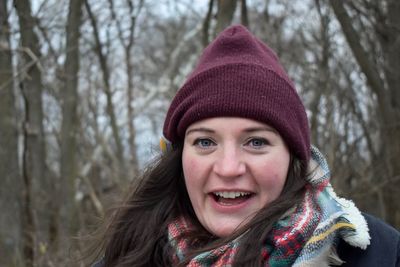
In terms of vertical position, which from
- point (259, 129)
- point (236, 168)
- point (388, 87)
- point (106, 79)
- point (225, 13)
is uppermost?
point (225, 13)

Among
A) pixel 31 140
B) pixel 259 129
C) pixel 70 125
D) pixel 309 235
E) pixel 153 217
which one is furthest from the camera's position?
pixel 31 140

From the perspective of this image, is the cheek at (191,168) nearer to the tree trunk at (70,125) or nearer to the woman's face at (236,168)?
the woman's face at (236,168)

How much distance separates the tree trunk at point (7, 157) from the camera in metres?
5.14

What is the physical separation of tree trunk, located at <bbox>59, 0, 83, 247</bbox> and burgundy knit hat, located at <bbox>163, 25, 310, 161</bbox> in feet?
11.6

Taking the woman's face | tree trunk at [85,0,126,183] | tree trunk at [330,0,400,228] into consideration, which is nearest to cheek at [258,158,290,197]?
the woman's face

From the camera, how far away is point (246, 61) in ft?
6.89

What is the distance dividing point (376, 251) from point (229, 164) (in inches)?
22.1

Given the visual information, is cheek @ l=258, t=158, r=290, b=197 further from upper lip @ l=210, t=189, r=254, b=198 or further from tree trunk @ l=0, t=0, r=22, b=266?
tree trunk @ l=0, t=0, r=22, b=266

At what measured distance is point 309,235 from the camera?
1.92 meters

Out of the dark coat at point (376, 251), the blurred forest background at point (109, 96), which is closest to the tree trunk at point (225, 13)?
the blurred forest background at point (109, 96)

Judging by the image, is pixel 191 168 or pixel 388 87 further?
pixel 388 87

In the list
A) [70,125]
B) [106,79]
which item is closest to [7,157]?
[70,125]

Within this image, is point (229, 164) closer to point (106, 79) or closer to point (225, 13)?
point (225, 13)

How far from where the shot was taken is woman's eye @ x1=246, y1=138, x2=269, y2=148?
2021 millimetres
